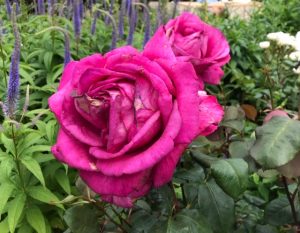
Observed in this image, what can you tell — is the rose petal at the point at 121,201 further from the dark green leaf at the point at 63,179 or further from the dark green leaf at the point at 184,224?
the dark green leaf at the point at 63,179

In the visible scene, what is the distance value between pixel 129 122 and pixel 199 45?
0.34 m

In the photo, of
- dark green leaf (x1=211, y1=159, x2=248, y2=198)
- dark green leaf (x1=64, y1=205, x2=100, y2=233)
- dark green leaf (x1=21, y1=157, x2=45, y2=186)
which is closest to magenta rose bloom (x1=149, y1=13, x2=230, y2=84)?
dark green leaf (x1=211, y1=159, x2=248, y2=198)

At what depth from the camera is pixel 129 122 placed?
2.65ft

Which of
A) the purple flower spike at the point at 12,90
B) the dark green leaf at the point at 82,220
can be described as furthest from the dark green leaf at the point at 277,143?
the purple flower spike at the point at 12,90

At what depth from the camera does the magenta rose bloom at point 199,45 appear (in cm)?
106

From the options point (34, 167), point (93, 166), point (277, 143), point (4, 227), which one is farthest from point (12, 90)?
point (277, 143)

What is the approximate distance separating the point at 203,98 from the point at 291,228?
1.40 ft

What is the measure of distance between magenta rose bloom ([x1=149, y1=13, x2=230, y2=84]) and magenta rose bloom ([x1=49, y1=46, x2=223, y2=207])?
8.6 inches

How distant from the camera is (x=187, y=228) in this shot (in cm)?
92

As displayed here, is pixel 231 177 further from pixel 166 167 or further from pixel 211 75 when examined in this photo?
pixel 211 75

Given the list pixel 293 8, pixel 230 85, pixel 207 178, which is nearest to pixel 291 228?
pixel 207 178

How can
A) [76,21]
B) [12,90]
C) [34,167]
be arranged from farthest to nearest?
[76,21] < [34,167] < [12,90]

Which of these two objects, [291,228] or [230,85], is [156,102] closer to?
[291,228]

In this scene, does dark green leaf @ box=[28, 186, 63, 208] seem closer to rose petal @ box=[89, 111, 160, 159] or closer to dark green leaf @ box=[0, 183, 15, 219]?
dark green leaf @ box=[0, 183, 15, 219]
